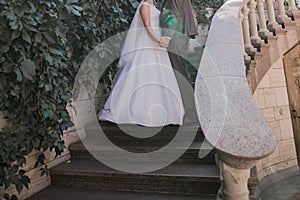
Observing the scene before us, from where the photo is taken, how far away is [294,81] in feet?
12.1

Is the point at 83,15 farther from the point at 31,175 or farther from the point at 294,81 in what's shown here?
the point at 294,81

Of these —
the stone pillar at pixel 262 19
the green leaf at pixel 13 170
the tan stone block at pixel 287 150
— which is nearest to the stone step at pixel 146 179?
the green leaf at pixel 13 170

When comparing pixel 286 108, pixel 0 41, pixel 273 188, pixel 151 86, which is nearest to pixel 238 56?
pixel 151 86

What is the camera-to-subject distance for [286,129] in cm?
364

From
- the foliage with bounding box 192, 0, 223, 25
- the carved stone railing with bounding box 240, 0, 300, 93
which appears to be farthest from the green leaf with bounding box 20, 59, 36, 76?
the foliage with bounding box 192, 0, 223, 25

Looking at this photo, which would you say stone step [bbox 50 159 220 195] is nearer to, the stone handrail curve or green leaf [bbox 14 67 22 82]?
the stone handrail curve

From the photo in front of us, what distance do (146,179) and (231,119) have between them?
90 cm

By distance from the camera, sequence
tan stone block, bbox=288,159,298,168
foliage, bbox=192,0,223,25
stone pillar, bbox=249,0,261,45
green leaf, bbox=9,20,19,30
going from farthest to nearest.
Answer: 1. foliage, bbox=192,0,223,25
2. tan stone block, bbox=288,159,298,168
3. stone pillar, bbox=249,0,261,45
4. green leaf, bbox=9,20,19,30

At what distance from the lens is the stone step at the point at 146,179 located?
1671 millimetres

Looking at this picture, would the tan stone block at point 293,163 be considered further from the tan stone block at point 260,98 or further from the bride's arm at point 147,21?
the bride's arm at point 147,21

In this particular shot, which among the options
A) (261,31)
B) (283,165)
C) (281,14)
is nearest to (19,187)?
(261,31)

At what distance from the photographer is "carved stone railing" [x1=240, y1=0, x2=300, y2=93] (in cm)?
235

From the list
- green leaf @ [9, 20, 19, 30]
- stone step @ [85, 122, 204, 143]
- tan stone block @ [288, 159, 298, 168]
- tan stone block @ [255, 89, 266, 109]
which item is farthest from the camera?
tan stone block @ [288, 159, 298, 168]

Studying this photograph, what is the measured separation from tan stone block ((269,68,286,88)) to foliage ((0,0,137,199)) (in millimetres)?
2917
